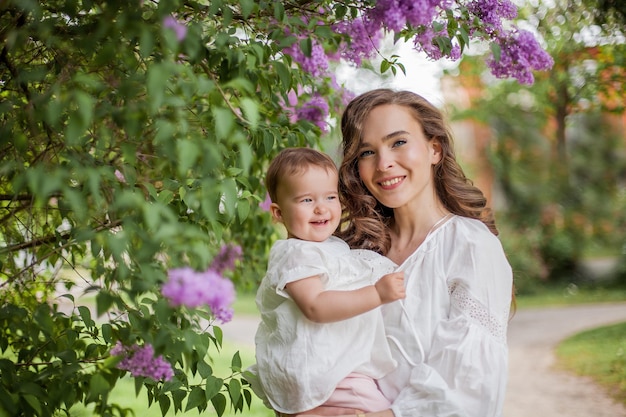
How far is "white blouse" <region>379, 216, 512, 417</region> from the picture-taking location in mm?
2150

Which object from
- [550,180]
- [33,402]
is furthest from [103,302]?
[550,180]

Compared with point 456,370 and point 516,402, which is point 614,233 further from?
point 456,370

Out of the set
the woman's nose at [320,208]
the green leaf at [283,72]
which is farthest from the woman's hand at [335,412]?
the green leaf at [283,72]

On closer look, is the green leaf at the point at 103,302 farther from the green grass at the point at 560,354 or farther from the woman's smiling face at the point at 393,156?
the woman's smiling face at the point at 393,156

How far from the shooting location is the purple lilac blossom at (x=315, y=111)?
2994 mm

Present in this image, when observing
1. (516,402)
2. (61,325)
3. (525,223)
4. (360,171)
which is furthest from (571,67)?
(61,325)

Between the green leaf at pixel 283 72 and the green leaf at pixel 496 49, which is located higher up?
the green leaf at pixel 496 49

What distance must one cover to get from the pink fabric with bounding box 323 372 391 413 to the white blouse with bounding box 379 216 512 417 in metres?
0.06

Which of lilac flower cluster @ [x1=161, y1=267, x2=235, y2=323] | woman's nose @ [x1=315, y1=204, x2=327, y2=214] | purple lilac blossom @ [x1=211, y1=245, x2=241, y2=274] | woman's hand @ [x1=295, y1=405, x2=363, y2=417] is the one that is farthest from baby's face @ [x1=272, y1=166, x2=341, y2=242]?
purple lilac blossom @ [x1=211, y1=245, x2=241, y2=274]

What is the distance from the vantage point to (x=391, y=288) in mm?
1974

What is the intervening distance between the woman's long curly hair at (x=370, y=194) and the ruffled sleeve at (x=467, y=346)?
324 mm

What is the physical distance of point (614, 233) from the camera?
12.8 meters

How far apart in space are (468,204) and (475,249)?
40 cm

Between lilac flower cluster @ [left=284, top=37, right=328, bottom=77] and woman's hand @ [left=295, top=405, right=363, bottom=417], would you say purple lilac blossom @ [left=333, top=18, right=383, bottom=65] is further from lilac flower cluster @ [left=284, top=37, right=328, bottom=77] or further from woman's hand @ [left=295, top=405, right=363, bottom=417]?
woman's hand @ [left=295, top=405, right=363, bottom=417]
